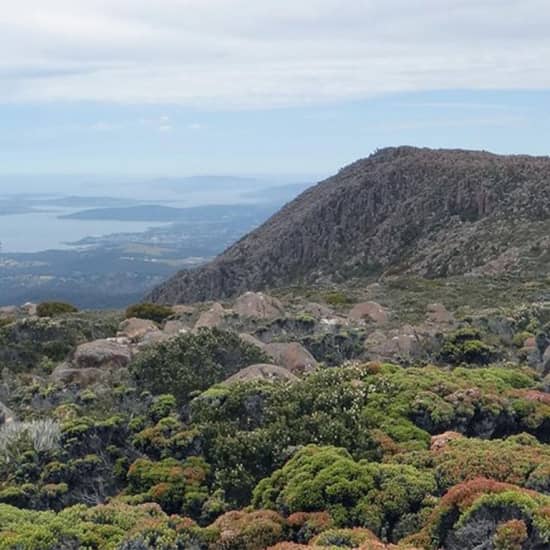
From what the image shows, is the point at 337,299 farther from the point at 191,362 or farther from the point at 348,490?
the point at 348,490

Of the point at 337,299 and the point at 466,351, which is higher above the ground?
the point at 466,351

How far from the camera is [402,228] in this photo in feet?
235

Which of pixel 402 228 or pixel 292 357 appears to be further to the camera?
pixel 402 228

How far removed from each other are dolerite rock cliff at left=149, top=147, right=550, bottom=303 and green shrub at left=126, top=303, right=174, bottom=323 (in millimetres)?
23692

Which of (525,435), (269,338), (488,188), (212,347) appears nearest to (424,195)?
(488,188)

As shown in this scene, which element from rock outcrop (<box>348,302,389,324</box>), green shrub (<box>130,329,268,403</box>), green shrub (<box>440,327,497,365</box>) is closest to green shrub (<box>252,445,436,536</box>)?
green shrub (<box>130,329,268,403</box>)

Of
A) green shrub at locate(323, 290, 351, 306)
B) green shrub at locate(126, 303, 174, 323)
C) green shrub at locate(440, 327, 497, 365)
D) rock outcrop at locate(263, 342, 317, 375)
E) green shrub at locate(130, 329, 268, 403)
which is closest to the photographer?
green shrub at locate(130, 329, 268, 403)

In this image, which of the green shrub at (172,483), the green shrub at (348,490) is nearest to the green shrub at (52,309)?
the green shrub at (172,483)

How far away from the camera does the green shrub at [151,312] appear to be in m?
31.6

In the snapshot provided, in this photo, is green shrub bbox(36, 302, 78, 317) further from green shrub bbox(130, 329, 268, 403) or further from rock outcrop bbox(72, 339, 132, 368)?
green shrub bbox(130, 329, 268, 403)

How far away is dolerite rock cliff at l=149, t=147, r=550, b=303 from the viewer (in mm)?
58781

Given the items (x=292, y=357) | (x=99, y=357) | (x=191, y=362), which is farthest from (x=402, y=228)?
(x=191, y=362)

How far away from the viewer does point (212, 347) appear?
755 inches

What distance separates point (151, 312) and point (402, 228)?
4242 centimetres
